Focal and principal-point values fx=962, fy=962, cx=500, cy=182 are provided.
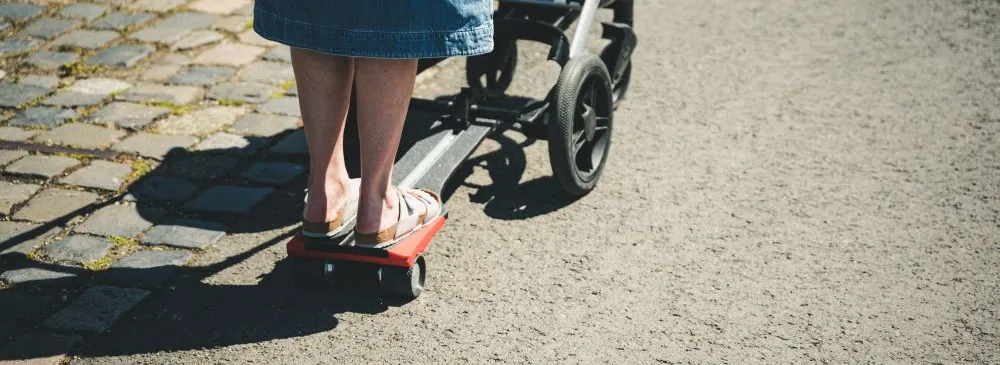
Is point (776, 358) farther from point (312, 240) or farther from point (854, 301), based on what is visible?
point (312, 240)

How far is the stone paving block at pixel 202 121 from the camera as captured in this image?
4484mm

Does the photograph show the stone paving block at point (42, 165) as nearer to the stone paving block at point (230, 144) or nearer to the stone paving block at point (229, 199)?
the stone paving block at point (230, 144)

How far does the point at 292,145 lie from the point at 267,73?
89 centimetres

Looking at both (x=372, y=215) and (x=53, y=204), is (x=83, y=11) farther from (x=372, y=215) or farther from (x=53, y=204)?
(x=372, y=215)

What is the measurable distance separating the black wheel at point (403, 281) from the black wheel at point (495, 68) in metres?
1.50

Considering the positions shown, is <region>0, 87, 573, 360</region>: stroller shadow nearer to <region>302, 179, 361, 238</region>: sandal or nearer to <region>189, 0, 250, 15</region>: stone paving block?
<region>302, 179, 361, 238</region>: sandal

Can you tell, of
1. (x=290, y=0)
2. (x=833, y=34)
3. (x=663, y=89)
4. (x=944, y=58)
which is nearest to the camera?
(x=290, y=0)

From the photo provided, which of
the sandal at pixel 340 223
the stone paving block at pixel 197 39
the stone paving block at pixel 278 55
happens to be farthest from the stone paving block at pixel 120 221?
the stone paving block at pixel 197 39

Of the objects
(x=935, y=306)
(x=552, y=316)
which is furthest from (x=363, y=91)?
(x=935, y=306)

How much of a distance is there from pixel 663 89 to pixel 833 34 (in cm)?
145

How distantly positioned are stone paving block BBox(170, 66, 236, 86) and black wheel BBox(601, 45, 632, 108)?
200cm

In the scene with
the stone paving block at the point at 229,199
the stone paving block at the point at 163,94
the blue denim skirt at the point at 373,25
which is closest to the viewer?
the blue denim skirt at the point at 373,25

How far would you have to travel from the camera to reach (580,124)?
3914 millimetres

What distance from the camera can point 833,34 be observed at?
19.4 ft
